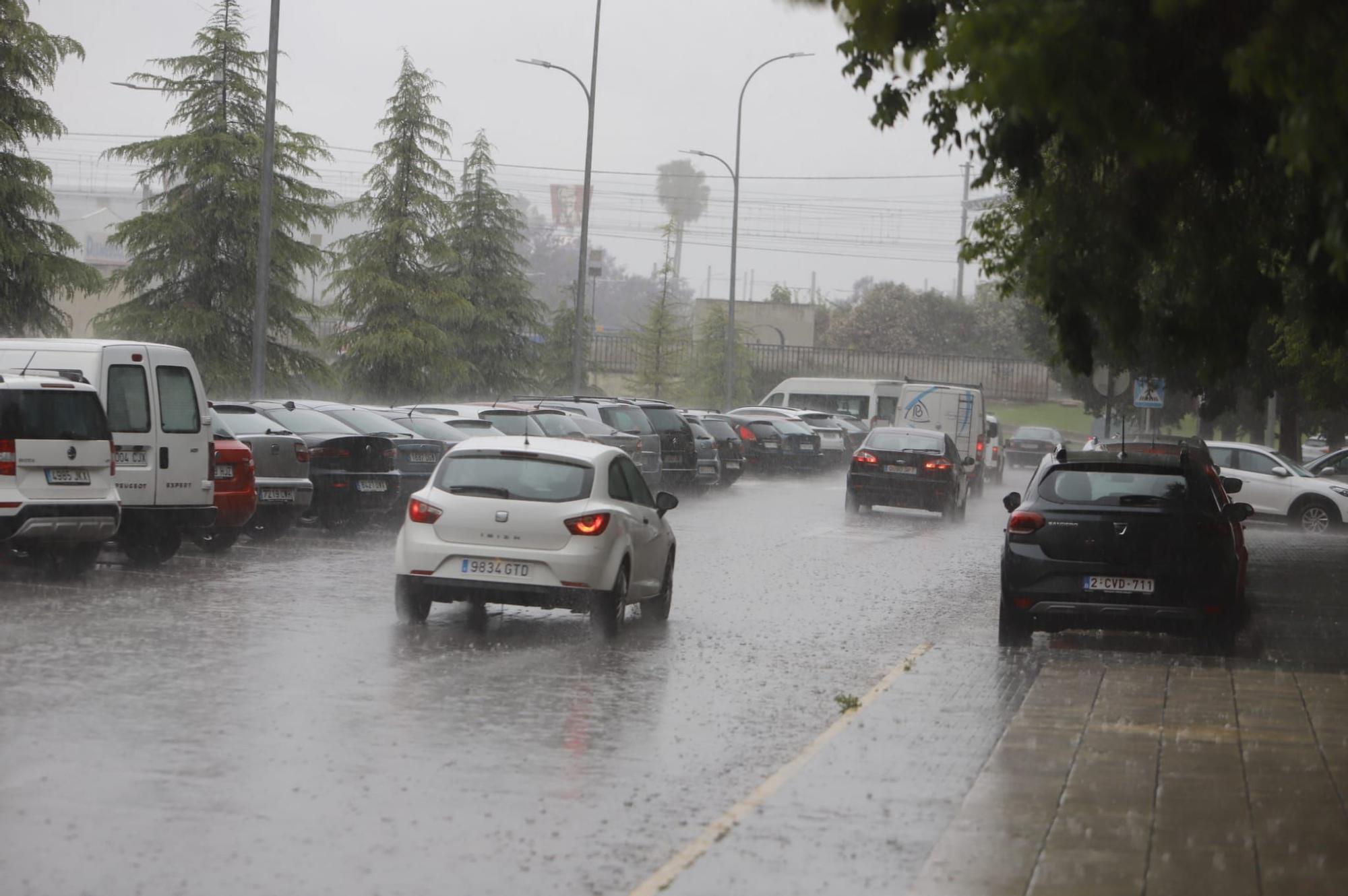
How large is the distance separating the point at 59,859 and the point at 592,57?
3874cm

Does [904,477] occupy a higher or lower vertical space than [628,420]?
lower

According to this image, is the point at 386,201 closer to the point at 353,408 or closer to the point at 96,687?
the point at 353,408

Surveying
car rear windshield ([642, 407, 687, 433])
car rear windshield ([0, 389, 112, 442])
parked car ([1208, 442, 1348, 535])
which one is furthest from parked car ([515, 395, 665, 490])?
car rear windshield ([0, 389, 112, 442])

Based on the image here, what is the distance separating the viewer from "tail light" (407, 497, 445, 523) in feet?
44.7

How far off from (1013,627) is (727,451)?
947 inches

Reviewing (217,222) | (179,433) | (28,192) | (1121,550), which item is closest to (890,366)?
(217,222)

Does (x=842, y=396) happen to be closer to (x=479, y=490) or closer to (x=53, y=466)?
(x=53, y=466)

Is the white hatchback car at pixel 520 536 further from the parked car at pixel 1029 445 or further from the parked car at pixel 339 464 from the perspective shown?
the parked car at pixel 1029 445

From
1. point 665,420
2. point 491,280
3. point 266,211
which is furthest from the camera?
point 491,280

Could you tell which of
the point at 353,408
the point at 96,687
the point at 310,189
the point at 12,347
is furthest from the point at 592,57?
the point at 96,687

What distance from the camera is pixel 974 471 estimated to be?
133 feet

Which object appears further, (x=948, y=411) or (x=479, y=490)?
(x=948, y=411)

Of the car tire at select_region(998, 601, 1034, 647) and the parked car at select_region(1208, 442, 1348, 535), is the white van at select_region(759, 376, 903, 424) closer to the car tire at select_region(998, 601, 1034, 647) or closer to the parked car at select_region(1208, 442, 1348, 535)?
the parked car at select_region(1208, 442, 1348, 535)

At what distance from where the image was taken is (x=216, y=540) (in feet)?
65.4
